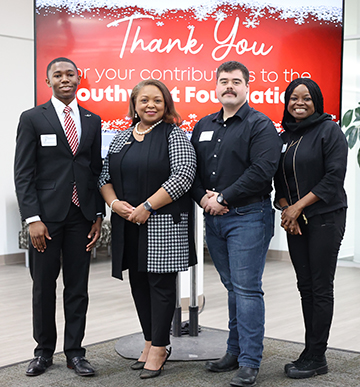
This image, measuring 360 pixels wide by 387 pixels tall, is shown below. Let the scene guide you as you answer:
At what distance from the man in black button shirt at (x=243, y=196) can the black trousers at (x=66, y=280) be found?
66 centimetres

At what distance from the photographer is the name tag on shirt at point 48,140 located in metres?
2.92

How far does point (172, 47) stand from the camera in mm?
4031

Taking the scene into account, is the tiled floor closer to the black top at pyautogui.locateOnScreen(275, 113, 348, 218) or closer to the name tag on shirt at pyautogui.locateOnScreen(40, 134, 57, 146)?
the black top at pyautogui.locateOnScreen(275, 113, 348, 218)

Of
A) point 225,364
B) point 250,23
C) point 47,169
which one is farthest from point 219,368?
point 250,23

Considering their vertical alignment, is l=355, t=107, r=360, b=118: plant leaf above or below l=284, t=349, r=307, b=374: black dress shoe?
above

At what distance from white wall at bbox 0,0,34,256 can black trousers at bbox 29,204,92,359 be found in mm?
4195

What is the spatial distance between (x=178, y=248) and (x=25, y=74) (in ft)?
16.0

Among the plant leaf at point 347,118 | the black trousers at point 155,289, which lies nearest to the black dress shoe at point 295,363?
the black trousers at point 155,289

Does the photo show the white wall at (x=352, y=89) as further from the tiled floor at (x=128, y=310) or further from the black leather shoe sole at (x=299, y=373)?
the black leather shoe sole at (x=299, y=373)

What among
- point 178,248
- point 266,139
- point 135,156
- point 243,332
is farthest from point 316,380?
point 135,156

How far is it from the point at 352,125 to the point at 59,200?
493cm

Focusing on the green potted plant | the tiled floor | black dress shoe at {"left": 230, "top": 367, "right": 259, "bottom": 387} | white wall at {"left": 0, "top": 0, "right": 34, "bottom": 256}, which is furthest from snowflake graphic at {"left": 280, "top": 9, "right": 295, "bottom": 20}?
white wall at {"left": 0, "top": 0, "right": 34, "bottom": 256}

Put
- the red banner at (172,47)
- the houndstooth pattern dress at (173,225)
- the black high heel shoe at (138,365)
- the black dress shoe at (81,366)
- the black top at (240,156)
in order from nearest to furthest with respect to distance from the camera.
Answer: the black top at (240,156) < the houndstooth pattern dress at (173,225) < the black dress shoe at (81,366) < the black high heel shoe at (138,365) < the red banner at (172,47)

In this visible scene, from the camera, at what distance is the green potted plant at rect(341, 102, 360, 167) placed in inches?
273
